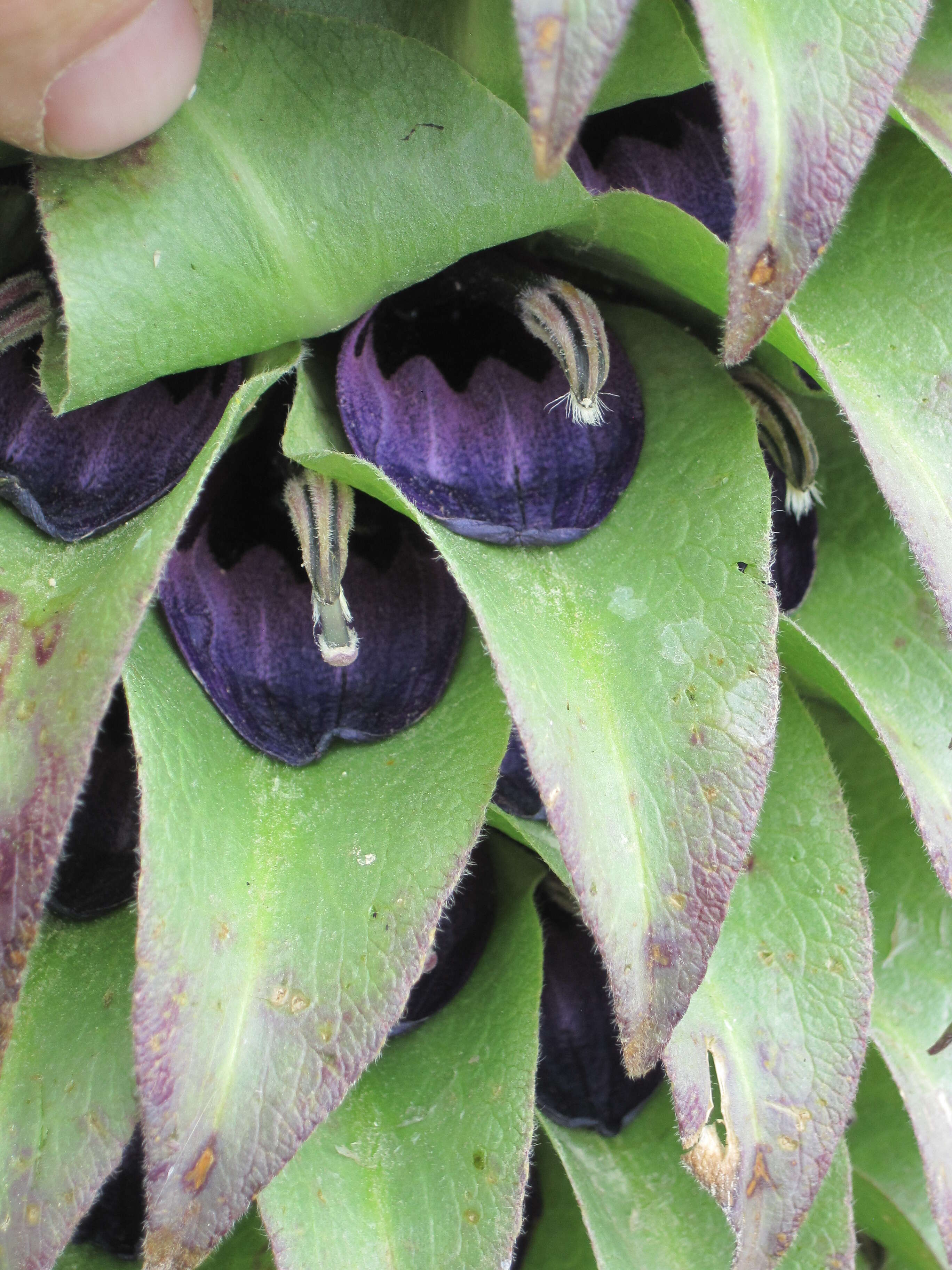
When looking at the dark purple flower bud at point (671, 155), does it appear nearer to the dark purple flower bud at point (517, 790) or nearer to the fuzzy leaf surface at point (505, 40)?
the fuzzy leaf surface at point (505, 40)

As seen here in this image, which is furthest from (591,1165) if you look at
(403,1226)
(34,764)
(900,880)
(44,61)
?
(44,61)

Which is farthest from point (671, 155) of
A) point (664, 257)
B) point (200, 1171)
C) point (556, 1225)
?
point (556, 1225)

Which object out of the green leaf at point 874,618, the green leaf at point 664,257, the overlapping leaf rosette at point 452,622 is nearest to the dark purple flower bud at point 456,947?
the overlapping leaf rosette at point 452,622

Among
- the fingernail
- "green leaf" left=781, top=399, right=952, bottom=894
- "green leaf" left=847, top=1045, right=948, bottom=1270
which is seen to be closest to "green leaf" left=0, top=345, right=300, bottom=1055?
the fingernail

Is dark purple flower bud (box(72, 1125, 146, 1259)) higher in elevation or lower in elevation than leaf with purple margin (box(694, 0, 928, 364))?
lower

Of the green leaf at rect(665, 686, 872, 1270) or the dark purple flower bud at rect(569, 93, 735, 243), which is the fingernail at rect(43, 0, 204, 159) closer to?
the dark purple flower bud at rect(569, 93, 735, 243)

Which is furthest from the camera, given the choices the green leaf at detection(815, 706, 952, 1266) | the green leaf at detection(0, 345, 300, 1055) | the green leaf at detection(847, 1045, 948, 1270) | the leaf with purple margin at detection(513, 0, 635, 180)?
the green leaf at detection(847, 1045, 948, 1270)
